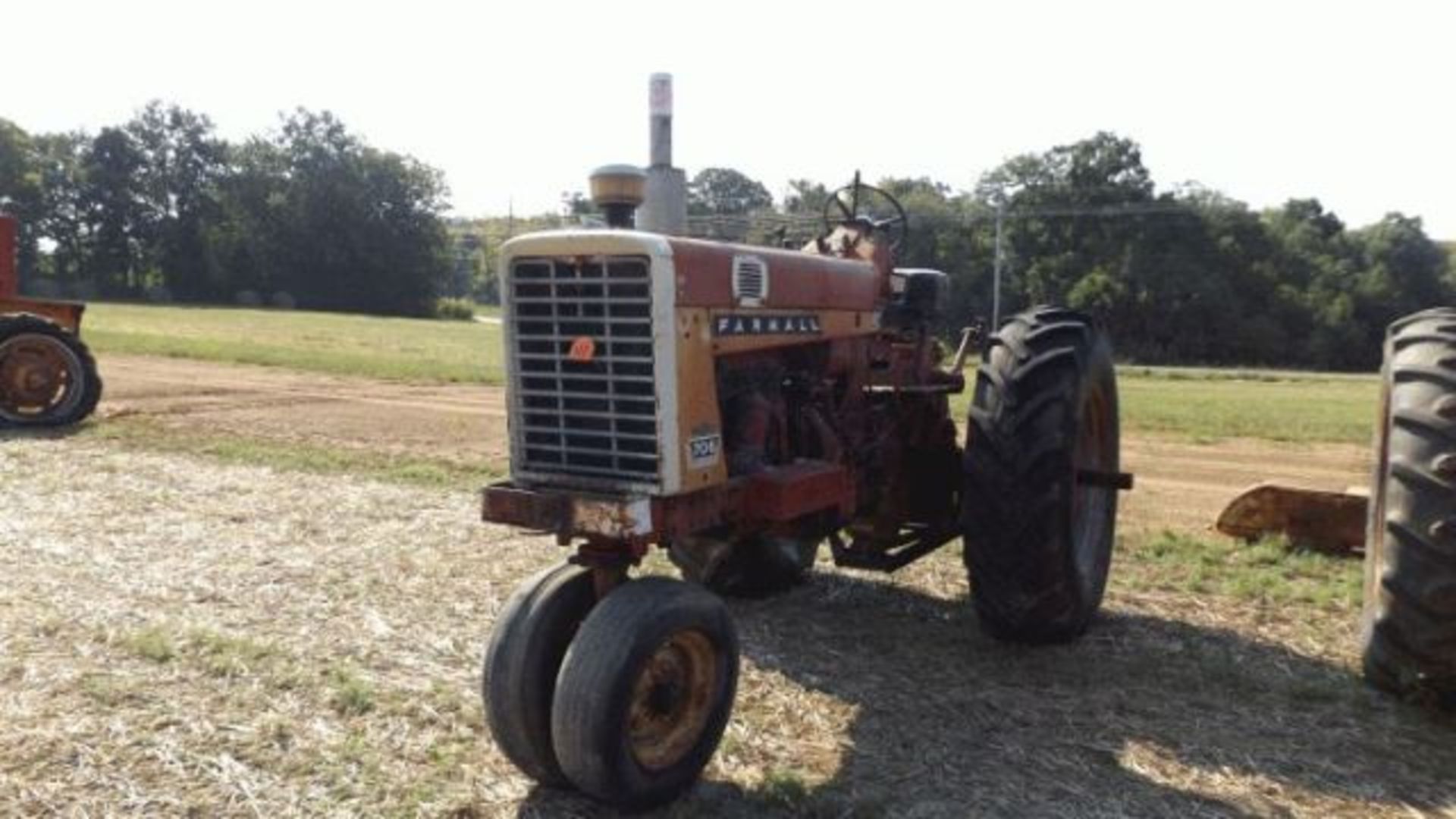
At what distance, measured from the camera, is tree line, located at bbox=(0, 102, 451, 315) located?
79938 mm

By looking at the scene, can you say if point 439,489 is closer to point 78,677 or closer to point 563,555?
point 563,555

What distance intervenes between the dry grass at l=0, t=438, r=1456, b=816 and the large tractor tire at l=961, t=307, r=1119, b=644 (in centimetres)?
26

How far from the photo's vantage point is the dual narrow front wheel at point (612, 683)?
11.7ft

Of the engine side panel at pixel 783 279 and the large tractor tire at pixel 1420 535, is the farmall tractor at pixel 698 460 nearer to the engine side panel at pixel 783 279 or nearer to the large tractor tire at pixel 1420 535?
the engine side panel at pixel 783 279

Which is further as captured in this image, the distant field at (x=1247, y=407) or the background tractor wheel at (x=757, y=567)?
the distant field at (x=1247, y=407)

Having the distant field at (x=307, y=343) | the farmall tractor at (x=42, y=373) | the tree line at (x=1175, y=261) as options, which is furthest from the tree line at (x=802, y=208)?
the farmall tractor at (x=42, y=373)

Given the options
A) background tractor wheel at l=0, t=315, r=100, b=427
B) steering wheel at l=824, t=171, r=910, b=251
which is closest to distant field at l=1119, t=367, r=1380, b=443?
steering wheel at l=824, t=171, r=910, b=251

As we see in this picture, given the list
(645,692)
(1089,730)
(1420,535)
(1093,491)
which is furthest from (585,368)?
(1093,491)

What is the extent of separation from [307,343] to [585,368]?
31.4m

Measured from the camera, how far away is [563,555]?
7.29 metres

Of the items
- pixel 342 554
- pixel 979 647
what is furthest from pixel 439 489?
pixel 979 647

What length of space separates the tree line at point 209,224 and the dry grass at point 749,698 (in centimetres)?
7663

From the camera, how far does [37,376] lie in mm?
12789

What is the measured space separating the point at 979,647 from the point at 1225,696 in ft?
3.61
